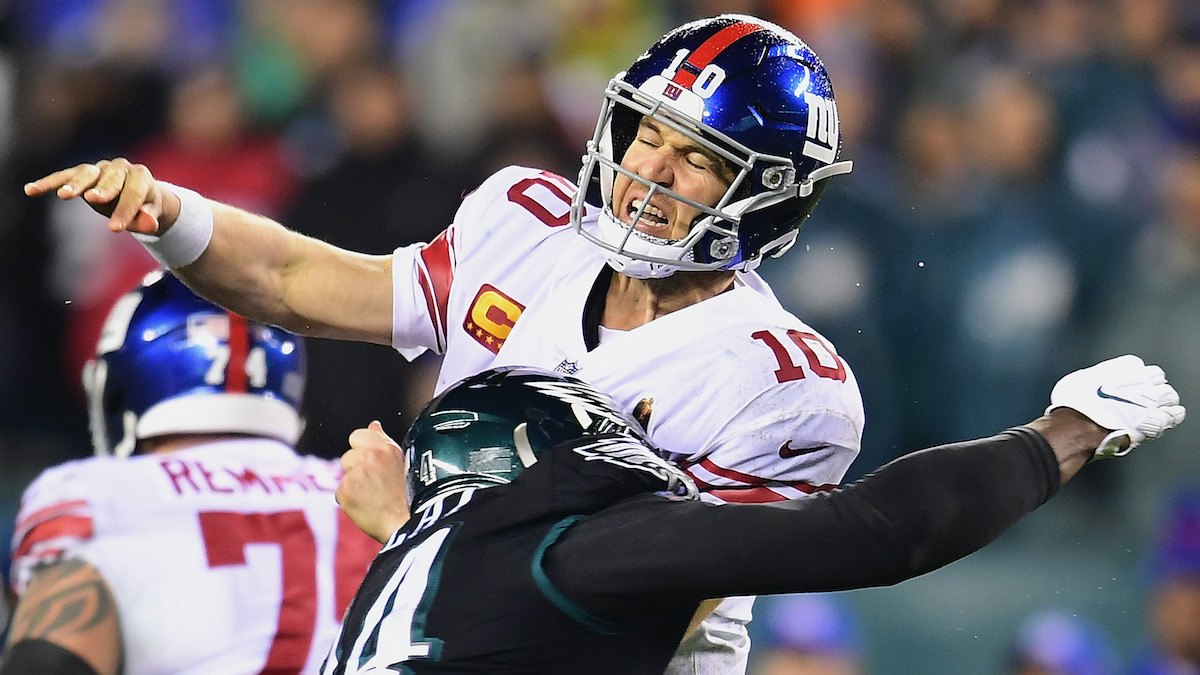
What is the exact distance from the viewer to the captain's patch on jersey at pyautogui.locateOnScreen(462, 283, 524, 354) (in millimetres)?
2797

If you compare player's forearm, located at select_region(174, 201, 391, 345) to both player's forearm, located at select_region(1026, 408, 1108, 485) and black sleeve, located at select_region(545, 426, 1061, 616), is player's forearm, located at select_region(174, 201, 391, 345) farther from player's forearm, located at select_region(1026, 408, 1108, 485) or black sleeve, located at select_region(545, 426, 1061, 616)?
player's forearm, located at select_region(1026, 408, 1108, 485)

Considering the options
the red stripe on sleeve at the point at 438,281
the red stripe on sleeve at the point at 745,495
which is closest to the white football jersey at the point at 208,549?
the red stripe on sleeve at the point at 438,281

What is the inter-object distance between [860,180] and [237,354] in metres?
3.10

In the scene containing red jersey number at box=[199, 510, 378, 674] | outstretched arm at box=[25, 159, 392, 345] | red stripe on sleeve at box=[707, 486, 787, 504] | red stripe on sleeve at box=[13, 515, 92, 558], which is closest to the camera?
red stripe on sleeve at box=[707, 486, 787, 504]

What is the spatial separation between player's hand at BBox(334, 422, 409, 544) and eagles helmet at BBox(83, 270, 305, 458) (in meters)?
1.01

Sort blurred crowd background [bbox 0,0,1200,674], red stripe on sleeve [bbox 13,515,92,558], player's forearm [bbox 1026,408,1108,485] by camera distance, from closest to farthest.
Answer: player's forearm [bbox 1026,408,1108,485], red stripe on sleeve [bbox 13,515,92,558], blurred crowd background [bbox 0,0,1200,674]

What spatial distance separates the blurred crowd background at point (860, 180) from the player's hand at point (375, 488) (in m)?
2.93

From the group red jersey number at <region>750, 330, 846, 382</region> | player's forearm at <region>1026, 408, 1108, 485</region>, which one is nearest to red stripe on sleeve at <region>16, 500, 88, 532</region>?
red jersey number at <region>750, 330, 846, 382</region>

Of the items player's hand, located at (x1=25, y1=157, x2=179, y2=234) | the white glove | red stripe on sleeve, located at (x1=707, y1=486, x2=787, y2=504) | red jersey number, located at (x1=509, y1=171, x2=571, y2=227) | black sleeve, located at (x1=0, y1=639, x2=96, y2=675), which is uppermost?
player's hand, located at (x1=25, y1=157, x2=179, y2=234)

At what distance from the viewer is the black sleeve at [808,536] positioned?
5.74 ft

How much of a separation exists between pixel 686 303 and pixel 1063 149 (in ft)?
11.4

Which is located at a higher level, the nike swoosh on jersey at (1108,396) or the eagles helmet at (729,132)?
the eagles helmet at (729,132)

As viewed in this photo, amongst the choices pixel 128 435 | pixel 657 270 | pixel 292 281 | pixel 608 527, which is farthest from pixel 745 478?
pixel 128 435

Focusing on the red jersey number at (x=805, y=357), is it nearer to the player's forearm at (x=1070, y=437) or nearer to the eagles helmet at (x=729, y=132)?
the eagles helmet at (x=729, y=132)
